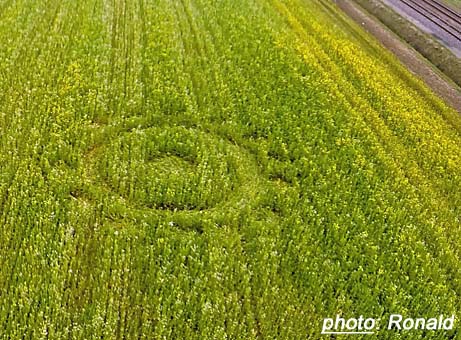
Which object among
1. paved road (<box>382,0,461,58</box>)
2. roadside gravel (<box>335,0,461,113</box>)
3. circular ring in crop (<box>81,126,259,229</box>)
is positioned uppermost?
paved road (<box>382,0,461,58</box>)

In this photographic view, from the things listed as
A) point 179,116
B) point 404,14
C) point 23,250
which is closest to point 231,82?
point 179,116

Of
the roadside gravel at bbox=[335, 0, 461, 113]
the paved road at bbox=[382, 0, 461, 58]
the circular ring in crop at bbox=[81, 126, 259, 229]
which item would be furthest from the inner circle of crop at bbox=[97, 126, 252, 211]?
the paved road at bbox=[382, 0, 461, 58]

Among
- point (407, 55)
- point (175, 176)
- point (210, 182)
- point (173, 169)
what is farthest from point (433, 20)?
point (175, 176)

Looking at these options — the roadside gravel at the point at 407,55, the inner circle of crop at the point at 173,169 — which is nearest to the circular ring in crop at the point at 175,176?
the inner circle of crop at the point at 173,169

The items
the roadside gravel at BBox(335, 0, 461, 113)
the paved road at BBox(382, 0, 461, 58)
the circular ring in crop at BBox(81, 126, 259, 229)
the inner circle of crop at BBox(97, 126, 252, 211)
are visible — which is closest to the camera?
the circular ring in crop at BBox(81, 126, 259, 229)

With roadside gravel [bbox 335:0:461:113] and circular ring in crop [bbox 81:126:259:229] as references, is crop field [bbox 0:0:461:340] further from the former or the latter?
roadside gravel [bbox 335:0:461:113]

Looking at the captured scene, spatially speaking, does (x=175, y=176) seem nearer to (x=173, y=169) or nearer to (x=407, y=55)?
(x=173, y=169)

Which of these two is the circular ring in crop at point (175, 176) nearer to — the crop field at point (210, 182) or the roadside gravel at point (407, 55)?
the crop field at point (210, 182)
